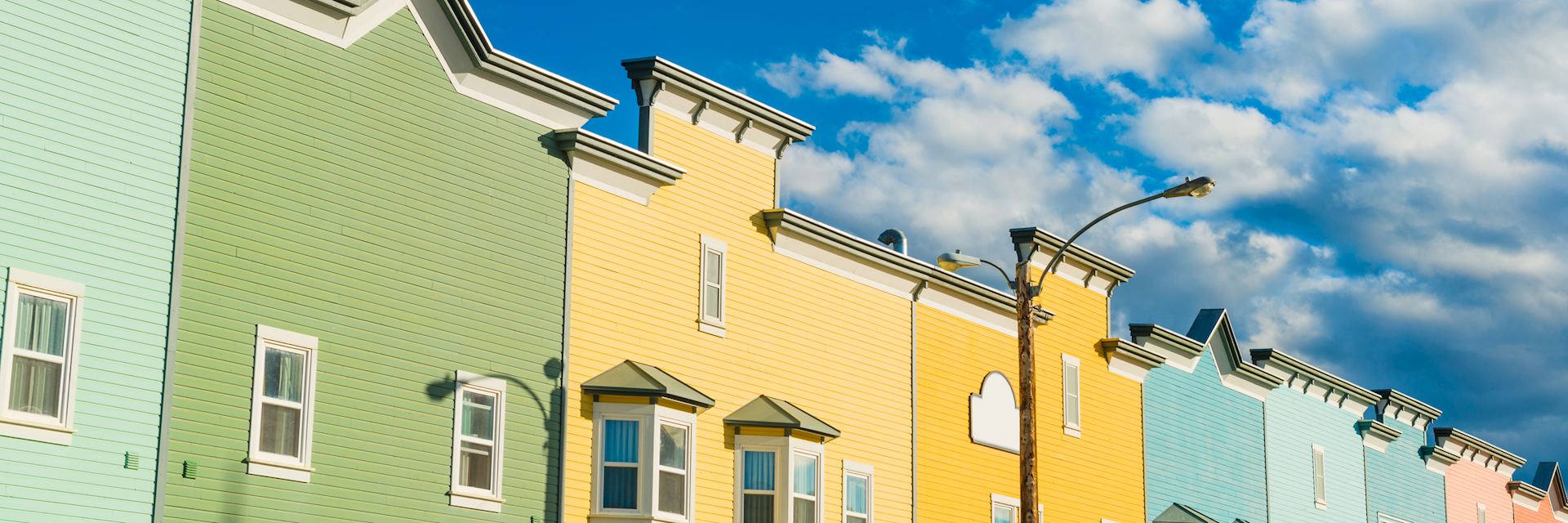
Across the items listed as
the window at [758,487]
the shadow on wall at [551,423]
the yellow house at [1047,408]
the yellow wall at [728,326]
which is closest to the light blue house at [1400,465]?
the yellow house at [1047,408]

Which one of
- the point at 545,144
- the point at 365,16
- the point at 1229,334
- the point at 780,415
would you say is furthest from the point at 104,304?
the point at 1229,334

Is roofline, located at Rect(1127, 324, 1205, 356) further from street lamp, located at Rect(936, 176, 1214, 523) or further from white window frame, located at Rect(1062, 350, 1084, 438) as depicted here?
street lamp, located at Rect(936, 176, 1214, 523)

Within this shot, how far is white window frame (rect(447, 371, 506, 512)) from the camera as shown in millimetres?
23469

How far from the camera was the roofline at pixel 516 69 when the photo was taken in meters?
24.0

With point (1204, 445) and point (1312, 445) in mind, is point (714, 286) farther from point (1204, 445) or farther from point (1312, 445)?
point (1312, 445)

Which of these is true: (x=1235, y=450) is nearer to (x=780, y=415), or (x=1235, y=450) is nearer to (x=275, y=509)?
(x=780, y=415)

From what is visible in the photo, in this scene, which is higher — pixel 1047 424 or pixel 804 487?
pixel 1047 424

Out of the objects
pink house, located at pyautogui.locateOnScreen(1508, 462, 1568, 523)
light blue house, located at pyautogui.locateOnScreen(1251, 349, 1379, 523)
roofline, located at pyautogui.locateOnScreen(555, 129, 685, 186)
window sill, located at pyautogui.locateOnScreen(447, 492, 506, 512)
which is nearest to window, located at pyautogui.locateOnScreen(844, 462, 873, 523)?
roofline, located at pyautogui.locateOnScreen(555, 129, 685, 186)

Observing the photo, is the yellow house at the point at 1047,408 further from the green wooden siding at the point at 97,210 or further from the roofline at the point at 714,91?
the green wooden siding at the point at 97,210

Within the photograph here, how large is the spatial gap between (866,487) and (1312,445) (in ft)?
72.6

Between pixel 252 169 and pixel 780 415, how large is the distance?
1085 centimetres

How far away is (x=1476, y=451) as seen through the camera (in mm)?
62812

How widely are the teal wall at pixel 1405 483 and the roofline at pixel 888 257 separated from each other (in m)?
20.5

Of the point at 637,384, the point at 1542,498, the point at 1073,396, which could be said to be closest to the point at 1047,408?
the point at 1073,396
